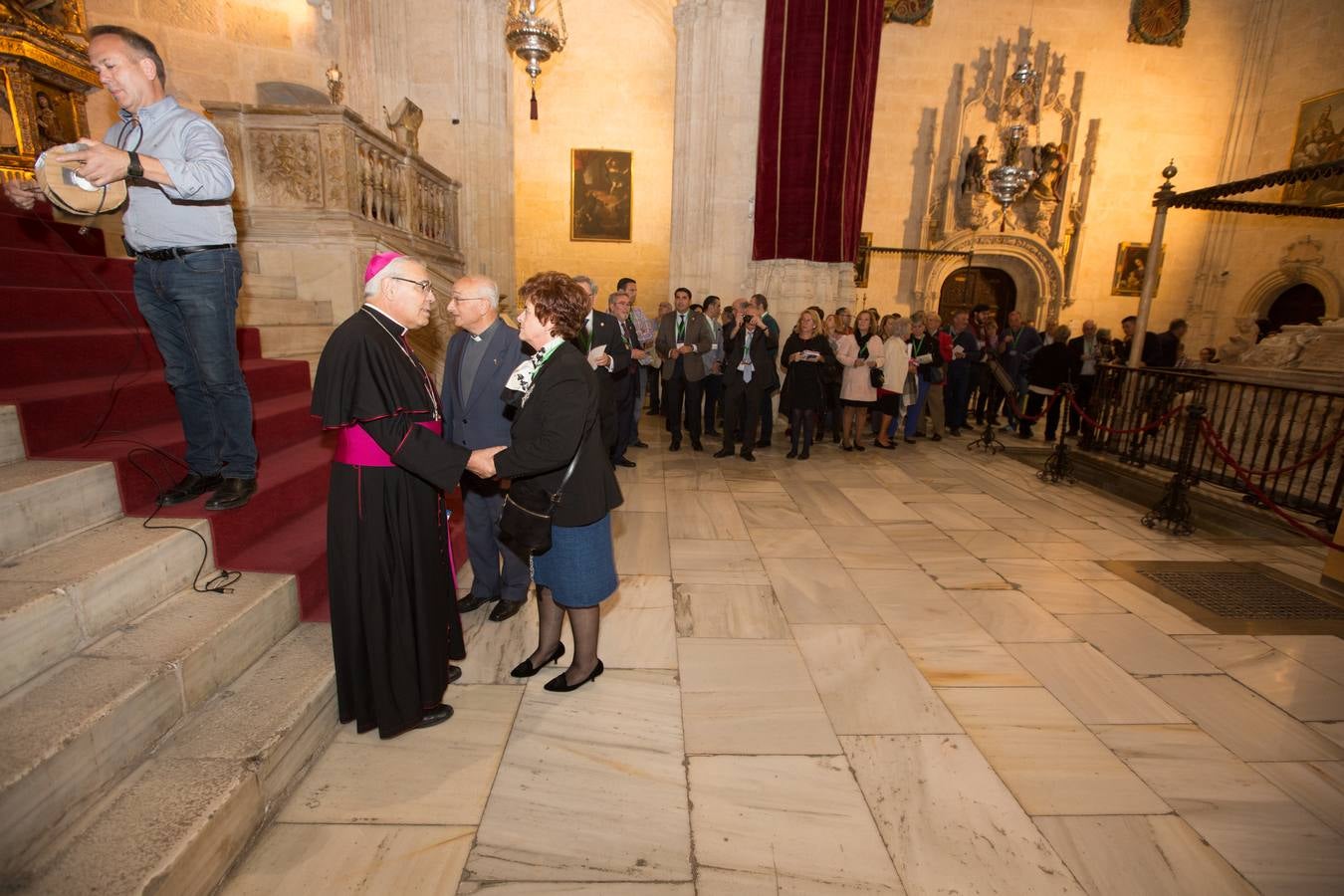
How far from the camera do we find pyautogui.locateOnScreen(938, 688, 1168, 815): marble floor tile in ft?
7.69

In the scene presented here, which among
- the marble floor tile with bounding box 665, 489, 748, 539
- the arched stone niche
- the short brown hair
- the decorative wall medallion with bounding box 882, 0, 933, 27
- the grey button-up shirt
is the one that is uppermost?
the decorative wall medallion with bounding box 882, 0, 933, 27

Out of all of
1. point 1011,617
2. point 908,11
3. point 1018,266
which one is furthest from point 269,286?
point 1018,266

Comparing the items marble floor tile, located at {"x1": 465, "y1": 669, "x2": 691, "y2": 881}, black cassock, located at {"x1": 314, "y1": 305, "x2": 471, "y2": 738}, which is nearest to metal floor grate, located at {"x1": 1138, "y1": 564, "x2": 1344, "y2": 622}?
marble floor tile, located at {"x1": 465, "y1": 669, "x2": 691, "y2": 881}

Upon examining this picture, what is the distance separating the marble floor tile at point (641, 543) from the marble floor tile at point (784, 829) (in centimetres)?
189

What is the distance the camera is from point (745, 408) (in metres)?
7.68

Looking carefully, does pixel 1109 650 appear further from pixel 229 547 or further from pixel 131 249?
pixel 131 249

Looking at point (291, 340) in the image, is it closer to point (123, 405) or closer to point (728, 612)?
point (123, 405)

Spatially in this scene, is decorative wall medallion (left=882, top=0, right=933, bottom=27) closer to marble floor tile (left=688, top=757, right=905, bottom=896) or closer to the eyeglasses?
the eyeglasses

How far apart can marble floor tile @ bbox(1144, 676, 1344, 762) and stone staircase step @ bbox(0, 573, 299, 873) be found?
4210 millimetres

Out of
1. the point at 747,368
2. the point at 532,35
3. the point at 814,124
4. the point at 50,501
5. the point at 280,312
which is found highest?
the point at 532,35

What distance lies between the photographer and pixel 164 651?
2.14 metres

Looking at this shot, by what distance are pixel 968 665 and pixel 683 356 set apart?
17.0ft

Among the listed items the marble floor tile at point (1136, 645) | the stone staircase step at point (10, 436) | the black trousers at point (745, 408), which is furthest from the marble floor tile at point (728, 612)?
the black trousers at point (745, 408)

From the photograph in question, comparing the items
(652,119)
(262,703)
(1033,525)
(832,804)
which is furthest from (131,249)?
(652,119)
